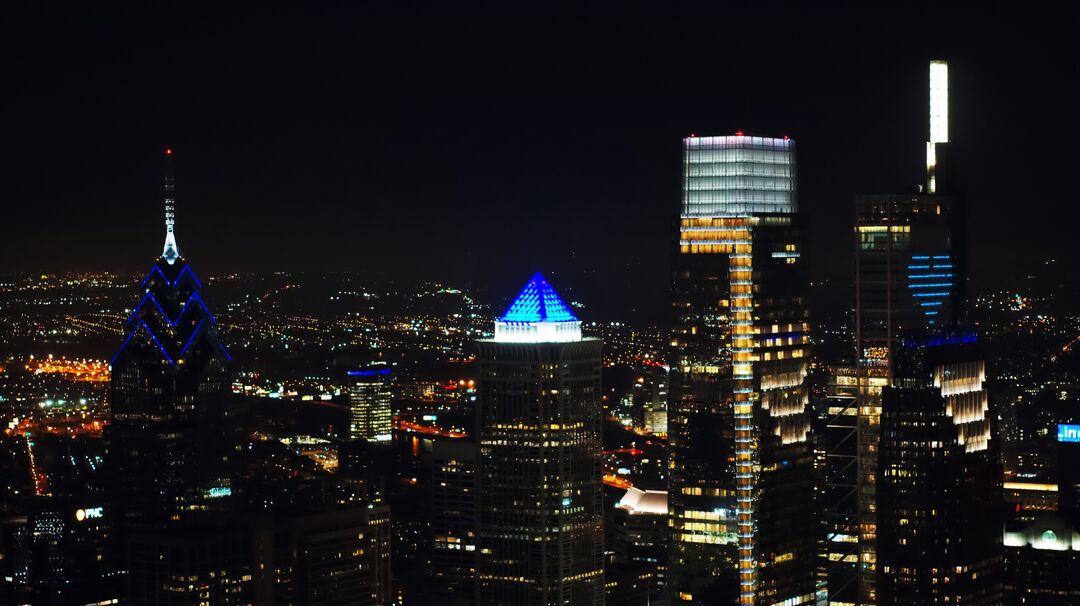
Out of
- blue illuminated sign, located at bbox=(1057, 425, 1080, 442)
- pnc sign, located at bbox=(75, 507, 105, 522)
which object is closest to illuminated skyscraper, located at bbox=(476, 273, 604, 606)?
pnc sign, located at bbox=(75, 507, 105, 522)

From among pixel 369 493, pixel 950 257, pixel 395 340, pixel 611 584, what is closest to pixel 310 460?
pixel 395 340

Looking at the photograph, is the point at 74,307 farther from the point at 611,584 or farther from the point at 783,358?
the point at 783,358

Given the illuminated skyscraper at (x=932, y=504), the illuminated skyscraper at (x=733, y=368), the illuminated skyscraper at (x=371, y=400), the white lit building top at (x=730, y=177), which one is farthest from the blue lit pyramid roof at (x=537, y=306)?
the illuminated skyscraper at (x=371, y=400)

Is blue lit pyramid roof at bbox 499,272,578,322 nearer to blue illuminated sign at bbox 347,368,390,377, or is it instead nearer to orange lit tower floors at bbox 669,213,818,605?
orange lit tower floors at bbox 669,213,818,605

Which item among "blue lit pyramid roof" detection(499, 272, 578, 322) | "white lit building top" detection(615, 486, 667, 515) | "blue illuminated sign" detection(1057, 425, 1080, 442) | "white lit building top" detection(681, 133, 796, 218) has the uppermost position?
"white lit building top" detection(681, 133, 796, 218)

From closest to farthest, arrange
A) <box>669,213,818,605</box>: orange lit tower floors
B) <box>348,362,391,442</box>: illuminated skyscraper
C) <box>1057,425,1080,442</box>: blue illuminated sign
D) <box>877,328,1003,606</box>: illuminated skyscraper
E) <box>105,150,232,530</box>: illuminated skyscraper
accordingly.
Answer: <box>877,328,1003,606</box>: illuminated skyscraper → <box>669,213,818,605</box>: orange lit tower floors → <box>1057,425,1080,442</box>: blue illuminated sign → <box>105,150,232,530</box>: illuminated skyscraper → <box>348,362,391,442</box>: illuminated skyscraper
